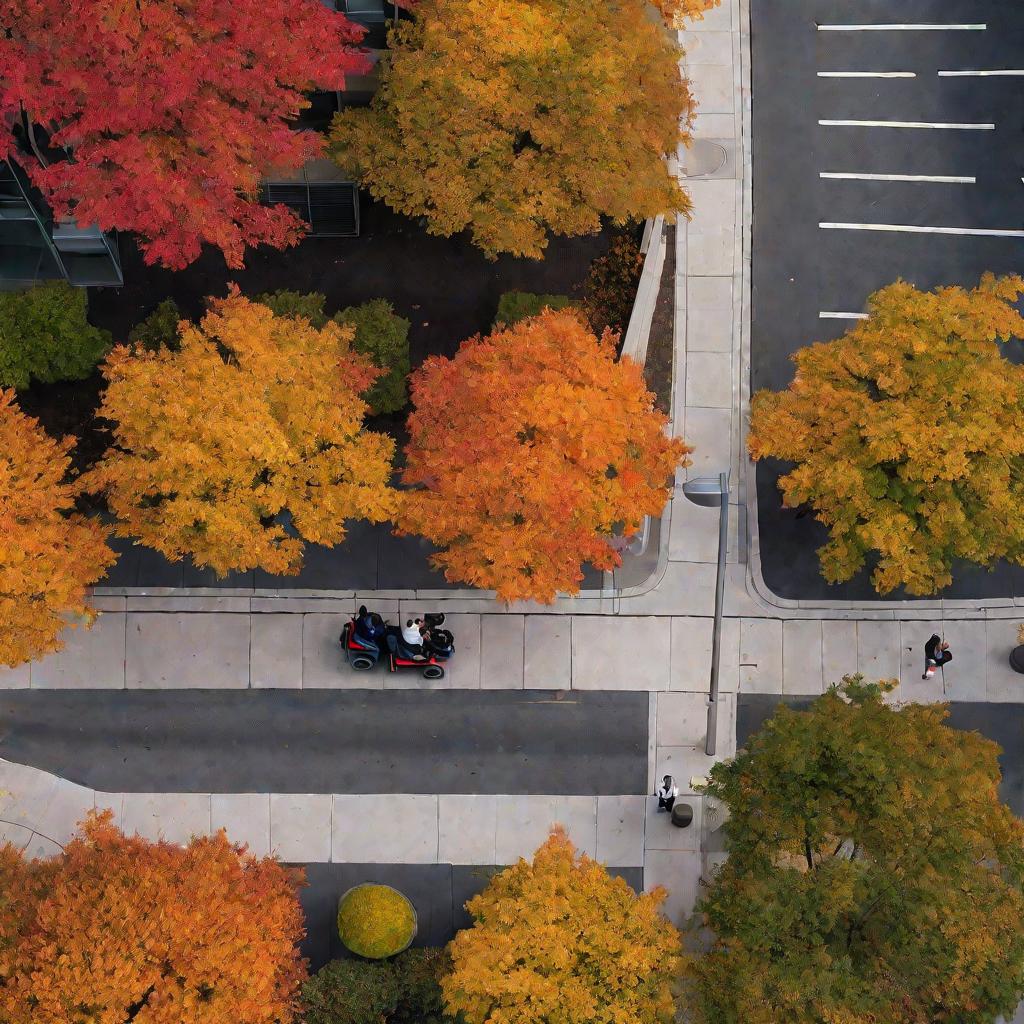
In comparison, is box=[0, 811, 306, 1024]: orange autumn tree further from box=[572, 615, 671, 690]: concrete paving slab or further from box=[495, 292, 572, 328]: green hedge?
box=[495, 292, 572, 328]: green hedge

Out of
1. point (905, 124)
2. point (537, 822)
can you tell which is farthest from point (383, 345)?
point (905, 124)

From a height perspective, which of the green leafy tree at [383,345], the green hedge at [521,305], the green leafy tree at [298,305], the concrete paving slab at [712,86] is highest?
the concrete paving slab at [712,86]

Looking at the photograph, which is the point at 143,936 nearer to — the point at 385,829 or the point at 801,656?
the point at 385,829

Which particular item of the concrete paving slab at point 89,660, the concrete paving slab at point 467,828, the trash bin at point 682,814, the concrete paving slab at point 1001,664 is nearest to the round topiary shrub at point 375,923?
the concrete paving slab at point 467,828

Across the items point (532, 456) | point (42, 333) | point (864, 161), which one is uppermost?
point (864, 161)

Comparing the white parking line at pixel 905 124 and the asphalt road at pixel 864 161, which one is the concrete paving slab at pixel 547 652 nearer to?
the asphalt road at pixel 864 161

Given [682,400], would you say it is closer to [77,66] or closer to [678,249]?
[678,249]

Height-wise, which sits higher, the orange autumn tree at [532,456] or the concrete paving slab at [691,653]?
the orange autumn tree at [532,456]
